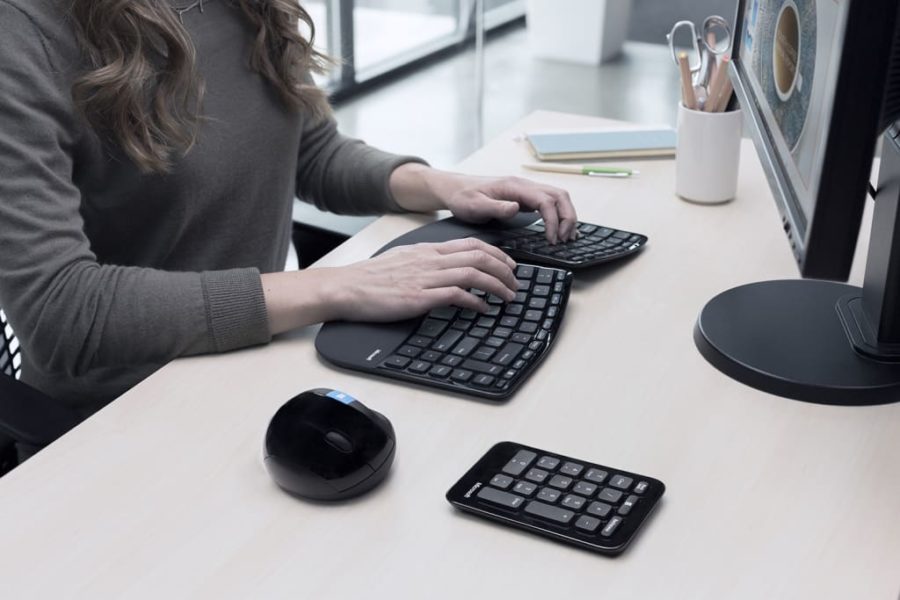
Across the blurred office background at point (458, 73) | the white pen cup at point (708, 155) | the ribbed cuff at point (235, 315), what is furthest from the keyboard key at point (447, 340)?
the blurred office background at point (458, 73)

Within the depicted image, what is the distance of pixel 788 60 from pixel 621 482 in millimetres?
389

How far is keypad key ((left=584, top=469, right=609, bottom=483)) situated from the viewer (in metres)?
0.72

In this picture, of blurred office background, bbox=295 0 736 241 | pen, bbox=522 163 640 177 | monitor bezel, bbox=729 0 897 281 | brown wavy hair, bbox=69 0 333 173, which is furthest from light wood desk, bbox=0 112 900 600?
blurred office background, bbox=295 0 736 241

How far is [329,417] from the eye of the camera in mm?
721

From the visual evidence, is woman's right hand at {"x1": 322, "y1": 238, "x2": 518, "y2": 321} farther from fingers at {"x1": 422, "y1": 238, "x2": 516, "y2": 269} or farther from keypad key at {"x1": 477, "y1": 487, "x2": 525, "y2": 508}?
keypad key at {"x1": 477, "y1": 487, "x2": 525, "y2": 508}

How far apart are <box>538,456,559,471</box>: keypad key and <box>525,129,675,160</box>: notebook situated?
0.69 metres

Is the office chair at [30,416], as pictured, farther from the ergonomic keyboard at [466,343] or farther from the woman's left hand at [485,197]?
the woman's left hand at [485,197]

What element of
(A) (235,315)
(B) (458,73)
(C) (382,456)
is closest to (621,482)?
(C) (382,456)

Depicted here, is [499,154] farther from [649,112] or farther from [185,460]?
[649,112]

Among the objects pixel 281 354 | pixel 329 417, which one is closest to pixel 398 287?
pixel 281 354

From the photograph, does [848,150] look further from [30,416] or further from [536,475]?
[30,416]

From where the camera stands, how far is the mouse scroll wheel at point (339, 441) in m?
0.71

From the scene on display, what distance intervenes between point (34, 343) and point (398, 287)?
1.09 ft

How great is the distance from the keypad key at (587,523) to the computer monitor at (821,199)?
0.23 meters
